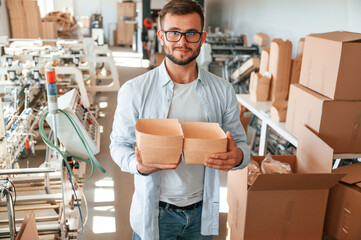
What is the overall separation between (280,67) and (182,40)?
2.00 meters

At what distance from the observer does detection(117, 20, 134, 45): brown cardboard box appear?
1200 cm

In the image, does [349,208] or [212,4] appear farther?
[212,4]

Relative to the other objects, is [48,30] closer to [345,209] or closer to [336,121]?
[336,121]

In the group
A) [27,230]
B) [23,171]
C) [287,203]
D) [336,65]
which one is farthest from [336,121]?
[23,171]

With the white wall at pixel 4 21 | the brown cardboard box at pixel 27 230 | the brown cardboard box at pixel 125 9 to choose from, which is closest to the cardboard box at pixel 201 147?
the brown cardboard box at pixel 27 230

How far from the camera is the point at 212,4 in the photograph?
32.3 ft

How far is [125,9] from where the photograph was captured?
12.1 m

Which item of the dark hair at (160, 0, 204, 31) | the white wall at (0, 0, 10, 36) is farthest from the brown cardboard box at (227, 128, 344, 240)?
the white wall at (0, 0, 10, 36)

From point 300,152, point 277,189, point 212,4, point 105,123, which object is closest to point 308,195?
point 277,189

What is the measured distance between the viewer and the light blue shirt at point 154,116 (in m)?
1.23

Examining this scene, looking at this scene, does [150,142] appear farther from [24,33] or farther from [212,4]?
[212,4]

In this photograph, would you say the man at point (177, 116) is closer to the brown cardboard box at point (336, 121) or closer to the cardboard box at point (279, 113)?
the brown cardboard box at point (336, 121)

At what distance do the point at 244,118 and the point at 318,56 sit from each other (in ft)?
5.64

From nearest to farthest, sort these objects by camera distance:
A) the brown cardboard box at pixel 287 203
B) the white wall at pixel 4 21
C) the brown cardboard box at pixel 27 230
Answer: the brown cardboard box at pixel 27 230
the brown cardboard box at pixel 287 203
the white wall at pixel 4 21
